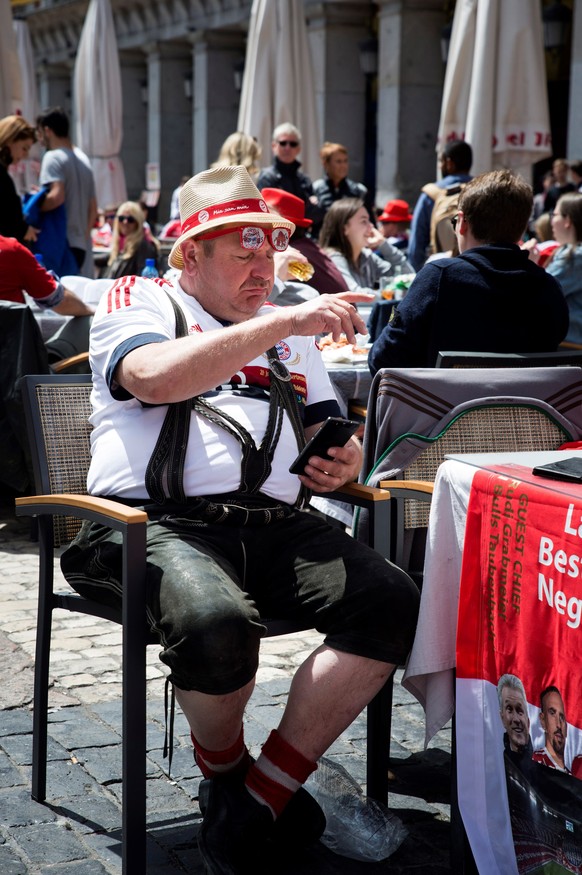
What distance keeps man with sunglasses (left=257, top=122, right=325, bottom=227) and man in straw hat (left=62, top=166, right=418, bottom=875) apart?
19.0ft

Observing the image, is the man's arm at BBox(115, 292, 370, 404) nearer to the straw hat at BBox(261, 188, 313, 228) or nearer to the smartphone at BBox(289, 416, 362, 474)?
the smartphone at BBox(289, 416, 362, 474)

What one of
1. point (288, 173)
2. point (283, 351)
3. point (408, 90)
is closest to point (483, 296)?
point (283, 351)

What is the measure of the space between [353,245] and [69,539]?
405 centimetres

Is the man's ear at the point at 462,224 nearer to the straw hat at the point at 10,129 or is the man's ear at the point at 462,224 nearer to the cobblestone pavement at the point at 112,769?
the cobblestone pavement at the point at 112,769

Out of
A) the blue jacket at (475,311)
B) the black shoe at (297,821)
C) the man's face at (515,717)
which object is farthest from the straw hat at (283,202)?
the man's face at (515,717)

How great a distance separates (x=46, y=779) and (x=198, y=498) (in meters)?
0.87

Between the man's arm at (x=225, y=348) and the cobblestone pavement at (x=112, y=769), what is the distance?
1017mm

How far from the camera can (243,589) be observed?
2.75 metres

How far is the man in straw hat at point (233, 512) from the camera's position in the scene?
249 cm

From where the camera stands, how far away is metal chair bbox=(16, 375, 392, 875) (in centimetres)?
249

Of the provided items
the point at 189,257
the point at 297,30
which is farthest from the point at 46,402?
the point at 297,30

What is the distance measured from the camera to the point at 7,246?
5.55 metres

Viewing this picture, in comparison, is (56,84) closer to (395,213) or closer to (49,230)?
(395,213)

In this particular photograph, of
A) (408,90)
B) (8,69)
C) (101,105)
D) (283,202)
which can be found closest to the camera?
(283,202)
